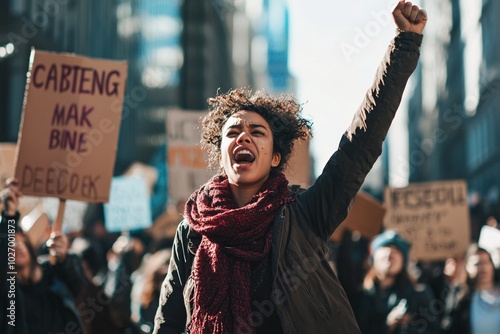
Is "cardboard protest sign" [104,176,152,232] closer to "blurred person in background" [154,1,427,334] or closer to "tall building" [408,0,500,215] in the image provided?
"tall building" [408,0,500,215]

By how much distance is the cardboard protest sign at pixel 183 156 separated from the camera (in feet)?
33.8

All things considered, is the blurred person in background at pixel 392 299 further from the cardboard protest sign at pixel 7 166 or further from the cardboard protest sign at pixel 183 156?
the cardboard protest sign at pixel 183 156

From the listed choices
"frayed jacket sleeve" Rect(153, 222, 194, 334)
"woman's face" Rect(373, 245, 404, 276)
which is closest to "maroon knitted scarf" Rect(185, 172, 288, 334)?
"frayed jacket sleeve" Rect(153, 222, 194, 334)

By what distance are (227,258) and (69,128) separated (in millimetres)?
3341

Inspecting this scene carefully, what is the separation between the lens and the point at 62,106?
6.31 meters

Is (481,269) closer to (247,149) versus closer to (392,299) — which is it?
(392,299)

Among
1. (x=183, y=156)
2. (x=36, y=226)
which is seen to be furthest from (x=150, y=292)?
(x=183, y=156)

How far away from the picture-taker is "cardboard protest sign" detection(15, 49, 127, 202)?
6.12 metres

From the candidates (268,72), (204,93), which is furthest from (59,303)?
(268,72)

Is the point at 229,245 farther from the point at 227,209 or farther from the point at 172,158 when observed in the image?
the point at 172,158

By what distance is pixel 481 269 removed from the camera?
677cm

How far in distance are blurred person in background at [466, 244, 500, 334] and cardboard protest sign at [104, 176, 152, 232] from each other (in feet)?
16.2

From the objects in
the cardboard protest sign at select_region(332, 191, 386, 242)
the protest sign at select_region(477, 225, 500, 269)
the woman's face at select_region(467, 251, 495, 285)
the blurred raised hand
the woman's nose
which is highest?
the blurred raised hand

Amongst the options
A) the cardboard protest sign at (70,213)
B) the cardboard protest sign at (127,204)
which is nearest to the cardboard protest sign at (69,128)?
the cardboard protest sign at (127,204)
